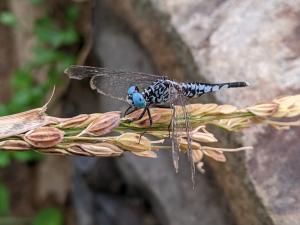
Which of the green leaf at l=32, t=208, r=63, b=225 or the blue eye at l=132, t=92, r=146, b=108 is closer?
the blue eye at l=132, t=92, r=146, b=108

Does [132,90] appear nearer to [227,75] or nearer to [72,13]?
[227,75]

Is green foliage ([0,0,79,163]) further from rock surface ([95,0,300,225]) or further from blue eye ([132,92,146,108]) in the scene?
blue eye ([132,92,146,108])

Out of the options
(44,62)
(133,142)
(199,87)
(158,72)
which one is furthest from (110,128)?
(44,62)

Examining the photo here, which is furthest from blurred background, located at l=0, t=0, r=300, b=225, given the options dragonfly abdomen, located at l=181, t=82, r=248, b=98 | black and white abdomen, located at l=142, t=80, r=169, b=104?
black and white abdomen, located at l=142, t=80, r=169, b=104

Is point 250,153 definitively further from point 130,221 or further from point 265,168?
point 130,221

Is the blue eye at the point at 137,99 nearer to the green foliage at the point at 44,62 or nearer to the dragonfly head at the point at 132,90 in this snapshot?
the dragonfly head at the point at 132,90

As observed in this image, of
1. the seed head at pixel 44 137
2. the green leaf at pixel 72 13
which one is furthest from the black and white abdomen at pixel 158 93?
the green leaf at pixel 72 13
